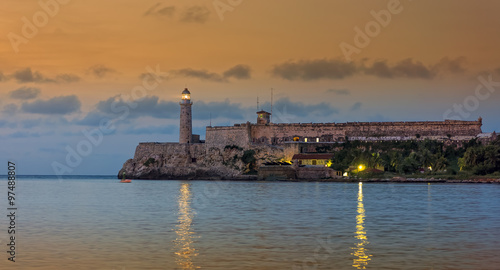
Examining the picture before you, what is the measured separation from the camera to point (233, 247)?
56.3 ft

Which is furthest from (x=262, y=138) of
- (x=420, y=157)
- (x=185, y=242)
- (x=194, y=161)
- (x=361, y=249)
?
(x=361, y=249)

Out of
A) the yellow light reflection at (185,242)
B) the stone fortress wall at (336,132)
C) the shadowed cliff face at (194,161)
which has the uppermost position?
the stone fortress wall at (336,132)

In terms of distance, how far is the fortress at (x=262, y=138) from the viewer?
8031 cm

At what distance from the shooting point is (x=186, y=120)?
83812 mm

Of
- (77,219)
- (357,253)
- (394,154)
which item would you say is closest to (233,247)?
(357,253)

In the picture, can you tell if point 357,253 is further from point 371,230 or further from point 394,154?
point 394,154

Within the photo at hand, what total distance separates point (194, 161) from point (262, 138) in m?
10.4

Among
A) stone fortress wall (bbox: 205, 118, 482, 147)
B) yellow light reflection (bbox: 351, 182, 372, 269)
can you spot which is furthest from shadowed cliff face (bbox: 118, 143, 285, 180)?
yellow light reflection (bbox: 351, 182, 372, 269)

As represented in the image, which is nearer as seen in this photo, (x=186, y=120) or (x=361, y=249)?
(x=361, y=249)

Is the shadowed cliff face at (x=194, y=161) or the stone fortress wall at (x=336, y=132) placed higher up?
the stone fortress wall at (x=336, y=132)

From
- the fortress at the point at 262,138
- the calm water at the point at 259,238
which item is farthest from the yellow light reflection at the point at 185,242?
the fortress at the point at 262,138

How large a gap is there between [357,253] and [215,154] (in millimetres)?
69015

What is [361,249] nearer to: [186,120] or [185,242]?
[185,242]

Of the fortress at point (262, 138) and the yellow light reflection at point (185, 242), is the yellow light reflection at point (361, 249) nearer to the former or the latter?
the yellow light reflection at point (185, 242)
